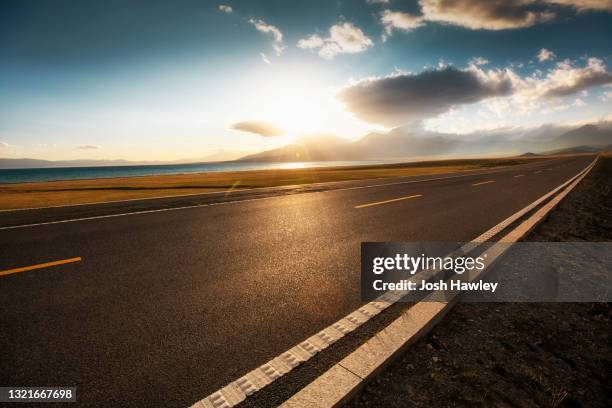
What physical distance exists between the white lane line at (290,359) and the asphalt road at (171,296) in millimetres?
91

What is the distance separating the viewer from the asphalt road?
230cm

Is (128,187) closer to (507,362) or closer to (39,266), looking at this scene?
(39,266)

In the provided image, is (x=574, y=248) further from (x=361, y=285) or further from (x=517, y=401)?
(x=517, y=401)

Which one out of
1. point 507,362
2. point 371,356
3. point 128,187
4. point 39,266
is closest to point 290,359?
point 371,356

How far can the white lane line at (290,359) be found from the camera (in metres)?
2.01

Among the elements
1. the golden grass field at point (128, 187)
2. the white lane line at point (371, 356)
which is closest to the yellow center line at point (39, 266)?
the white lane line at point (371, 356)

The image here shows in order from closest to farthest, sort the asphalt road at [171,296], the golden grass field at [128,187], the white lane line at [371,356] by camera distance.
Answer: the white lane line at [371,356] → the asphalt road at [171,296] → the golden grass field at [128,187]

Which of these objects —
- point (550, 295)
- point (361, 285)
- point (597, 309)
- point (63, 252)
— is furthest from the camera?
point (63, 252)

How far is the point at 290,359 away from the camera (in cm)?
239

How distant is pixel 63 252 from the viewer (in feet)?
16.7

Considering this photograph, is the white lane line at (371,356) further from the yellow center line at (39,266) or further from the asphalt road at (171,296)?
the yellow center line at (39,266)

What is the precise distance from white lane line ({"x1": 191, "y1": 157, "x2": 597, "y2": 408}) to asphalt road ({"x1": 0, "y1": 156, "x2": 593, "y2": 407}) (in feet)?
0.30

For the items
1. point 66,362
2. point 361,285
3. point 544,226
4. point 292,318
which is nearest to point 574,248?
point 544,226

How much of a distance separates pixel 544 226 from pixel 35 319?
31.1 ft
